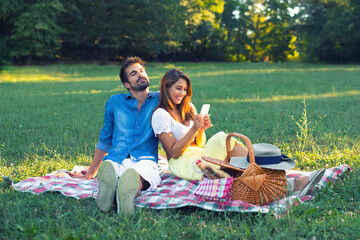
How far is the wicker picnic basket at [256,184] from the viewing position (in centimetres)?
328

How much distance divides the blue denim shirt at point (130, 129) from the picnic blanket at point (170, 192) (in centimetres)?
39

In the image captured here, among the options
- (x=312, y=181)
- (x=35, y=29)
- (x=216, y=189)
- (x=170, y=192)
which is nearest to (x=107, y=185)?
(x=170, y=192)

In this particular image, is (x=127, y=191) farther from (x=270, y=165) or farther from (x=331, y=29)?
(x=331, y=29)

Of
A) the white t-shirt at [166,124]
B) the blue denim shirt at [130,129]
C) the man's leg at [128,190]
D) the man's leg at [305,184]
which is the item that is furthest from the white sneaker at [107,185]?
the man's leg at [305,184]

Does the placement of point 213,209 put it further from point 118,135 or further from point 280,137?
point 280,137

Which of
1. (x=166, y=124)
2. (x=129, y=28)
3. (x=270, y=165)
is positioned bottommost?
(x=270, y=165)

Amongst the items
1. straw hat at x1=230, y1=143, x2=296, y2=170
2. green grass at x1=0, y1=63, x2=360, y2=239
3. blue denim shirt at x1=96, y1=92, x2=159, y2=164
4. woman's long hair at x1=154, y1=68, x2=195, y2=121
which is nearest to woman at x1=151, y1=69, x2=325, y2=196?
woman's long hair at x1=154, y1=68, x2=195, y2=121

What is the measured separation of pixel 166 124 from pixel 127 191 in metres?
0.98

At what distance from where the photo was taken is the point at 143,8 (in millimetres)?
33938

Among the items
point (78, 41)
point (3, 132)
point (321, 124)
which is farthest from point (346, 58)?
point (3, 132)

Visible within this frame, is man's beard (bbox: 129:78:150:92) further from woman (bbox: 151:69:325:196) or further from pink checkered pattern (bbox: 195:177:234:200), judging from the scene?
pink checkered pattern (bbox: 195:177:234:200)

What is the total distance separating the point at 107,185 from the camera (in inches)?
131

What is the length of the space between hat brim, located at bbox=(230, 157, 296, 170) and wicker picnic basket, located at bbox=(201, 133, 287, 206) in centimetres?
5

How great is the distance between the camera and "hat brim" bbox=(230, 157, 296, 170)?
11.0ft
